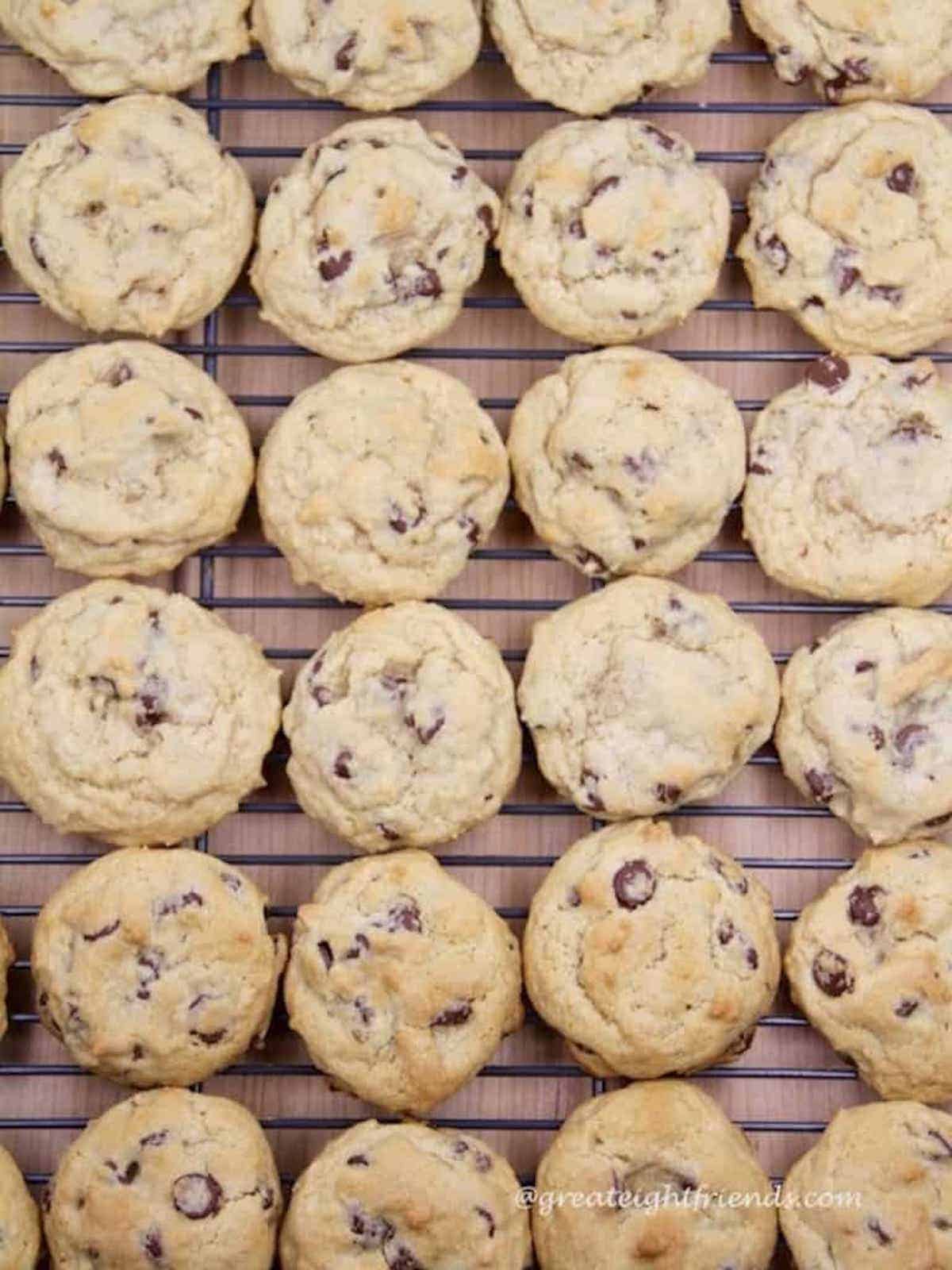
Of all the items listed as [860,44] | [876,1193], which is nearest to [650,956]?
[876,1193]

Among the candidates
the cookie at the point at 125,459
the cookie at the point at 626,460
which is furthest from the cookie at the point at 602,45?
the cookie at the point at 125,459

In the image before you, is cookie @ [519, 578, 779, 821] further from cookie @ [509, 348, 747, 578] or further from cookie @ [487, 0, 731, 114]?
cookie @ [487, 0, 731, 114]

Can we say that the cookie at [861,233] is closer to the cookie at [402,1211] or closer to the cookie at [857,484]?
the cookie at [857,484]

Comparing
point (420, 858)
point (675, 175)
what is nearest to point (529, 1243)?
point (420, 858)

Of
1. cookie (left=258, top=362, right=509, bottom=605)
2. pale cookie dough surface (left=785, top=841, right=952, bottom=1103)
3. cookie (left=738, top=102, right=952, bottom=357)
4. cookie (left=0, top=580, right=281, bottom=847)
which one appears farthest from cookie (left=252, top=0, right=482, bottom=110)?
pale cookie dough surface (left=785, top=841, right=952, bottom=1103)

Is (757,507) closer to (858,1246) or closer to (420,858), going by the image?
(420,858)

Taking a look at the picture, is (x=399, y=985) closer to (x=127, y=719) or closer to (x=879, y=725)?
(x=127, y=719)
